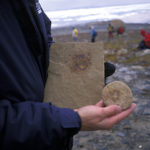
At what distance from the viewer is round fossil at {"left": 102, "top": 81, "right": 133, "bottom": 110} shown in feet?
3.74

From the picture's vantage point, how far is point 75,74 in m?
1.31

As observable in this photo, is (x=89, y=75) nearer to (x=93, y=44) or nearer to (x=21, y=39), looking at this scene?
(x=93, y=44)

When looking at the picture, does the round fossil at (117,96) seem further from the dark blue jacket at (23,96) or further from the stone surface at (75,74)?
the dark blue jacket at (23,96)

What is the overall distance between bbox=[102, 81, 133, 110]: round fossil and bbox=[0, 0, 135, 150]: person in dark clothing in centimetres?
8

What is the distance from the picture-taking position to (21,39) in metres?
1.01

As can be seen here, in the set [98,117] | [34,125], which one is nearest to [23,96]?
[34,125]

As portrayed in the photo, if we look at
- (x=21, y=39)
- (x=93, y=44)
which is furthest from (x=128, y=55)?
(x=21, y=39)

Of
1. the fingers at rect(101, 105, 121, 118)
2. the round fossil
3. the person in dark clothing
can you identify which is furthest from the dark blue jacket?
the round fossil

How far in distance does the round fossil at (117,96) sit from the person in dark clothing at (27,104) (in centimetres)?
8

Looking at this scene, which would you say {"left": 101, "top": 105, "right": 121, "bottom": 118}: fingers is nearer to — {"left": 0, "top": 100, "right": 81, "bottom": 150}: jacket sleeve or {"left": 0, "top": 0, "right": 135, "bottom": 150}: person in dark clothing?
{"left": 0, "top": 0, "right": 135, "bottom": 150}: person in dark clothing

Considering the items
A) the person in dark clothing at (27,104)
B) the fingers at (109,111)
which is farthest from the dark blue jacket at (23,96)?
the fingers at (109,111)

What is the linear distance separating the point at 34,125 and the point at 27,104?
109 millimetres

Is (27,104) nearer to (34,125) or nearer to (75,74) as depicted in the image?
(34,125)

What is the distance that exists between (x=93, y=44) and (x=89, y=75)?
23cm
